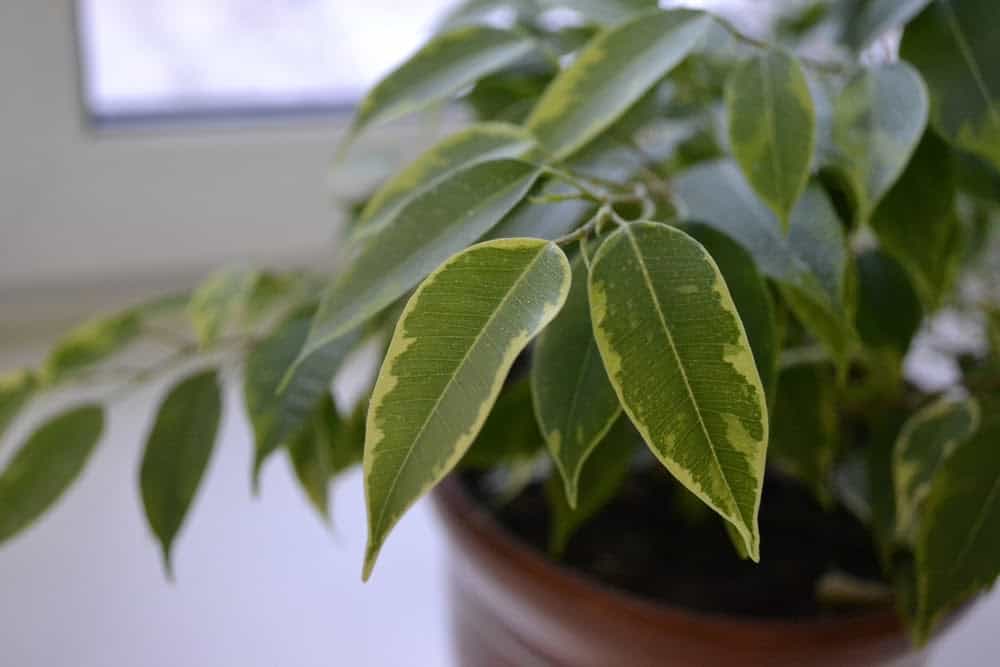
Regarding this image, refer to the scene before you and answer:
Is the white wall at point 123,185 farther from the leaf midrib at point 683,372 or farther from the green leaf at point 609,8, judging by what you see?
the leaf midrib at point 683,372

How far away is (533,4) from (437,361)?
11.9 inches

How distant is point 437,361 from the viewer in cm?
24

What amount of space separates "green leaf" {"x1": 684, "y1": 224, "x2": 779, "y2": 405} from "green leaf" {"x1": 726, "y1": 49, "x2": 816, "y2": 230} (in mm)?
21

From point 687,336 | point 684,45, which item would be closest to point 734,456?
point 687,336

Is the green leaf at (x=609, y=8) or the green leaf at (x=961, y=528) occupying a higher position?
the green leaf at (x=609, y=8)

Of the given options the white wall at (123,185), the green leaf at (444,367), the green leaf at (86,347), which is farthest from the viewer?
the white wall at (123,185)

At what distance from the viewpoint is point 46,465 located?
415 mm

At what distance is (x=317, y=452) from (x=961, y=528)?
0.28 m

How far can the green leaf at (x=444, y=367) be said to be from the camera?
238 millimetres

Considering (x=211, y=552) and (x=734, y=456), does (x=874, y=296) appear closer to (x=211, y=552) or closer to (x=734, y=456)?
(x=734, y=456)

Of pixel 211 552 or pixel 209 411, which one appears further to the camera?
pixel 211 552

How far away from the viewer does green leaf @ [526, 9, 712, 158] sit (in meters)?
0.33

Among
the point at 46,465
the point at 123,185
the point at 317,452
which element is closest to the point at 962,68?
Answer: the point at 317,452

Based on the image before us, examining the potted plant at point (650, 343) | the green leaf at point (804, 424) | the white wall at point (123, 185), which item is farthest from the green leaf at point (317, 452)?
the white wall at point (123, 185)
